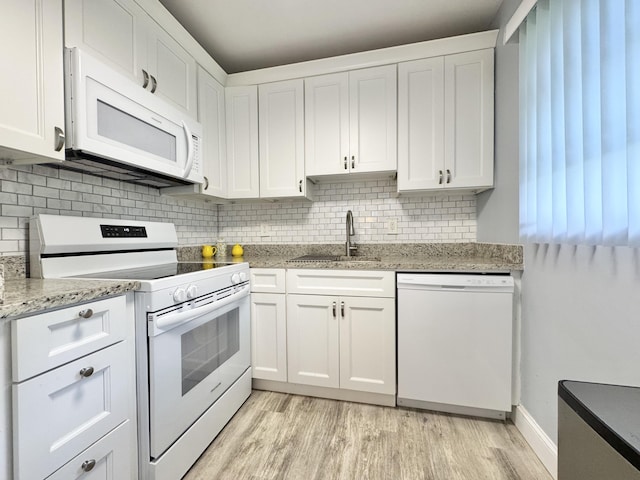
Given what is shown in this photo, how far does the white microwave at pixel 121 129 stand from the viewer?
119 centimetres

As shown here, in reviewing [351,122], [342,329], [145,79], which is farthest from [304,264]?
[145,79]

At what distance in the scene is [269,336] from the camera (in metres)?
2.03

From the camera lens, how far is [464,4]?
6.11 feet

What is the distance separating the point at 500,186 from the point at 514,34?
0.85 m

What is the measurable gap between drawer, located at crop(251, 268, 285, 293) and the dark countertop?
5.15 ft

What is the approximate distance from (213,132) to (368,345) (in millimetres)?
1945

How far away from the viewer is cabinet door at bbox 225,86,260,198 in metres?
2.40

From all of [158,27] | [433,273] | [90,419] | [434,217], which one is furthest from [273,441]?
[158,27]

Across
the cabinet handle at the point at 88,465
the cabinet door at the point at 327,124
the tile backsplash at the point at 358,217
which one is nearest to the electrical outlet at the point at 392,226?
the tile backsplash at the point at 358,217

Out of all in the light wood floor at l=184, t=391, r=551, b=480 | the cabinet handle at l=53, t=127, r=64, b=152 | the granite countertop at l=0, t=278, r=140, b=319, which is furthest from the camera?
the light wood floor at l=184, t=391, r=551, b=480

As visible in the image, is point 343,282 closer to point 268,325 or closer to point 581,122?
point 268,325

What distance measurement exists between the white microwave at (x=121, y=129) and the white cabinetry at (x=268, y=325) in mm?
843

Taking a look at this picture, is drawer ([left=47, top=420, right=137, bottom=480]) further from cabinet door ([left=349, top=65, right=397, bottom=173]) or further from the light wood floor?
cabinet door ([left=349, top=65, right=397, bottom=173])

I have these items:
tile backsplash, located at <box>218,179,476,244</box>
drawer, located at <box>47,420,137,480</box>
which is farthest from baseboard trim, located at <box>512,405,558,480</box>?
drawer, located at <box>47,420,137,480</box>
